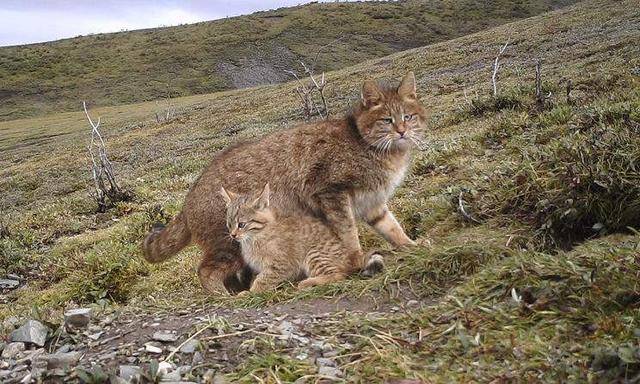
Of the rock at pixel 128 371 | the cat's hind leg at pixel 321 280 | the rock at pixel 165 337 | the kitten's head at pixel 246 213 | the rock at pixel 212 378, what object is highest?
the kitten's head at pixel 246 213

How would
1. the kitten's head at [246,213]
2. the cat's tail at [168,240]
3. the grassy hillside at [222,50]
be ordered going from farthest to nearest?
1. the grassy hillside at [222,50]
2. the cat's tail at [168,240]
3. the kitten's head at [246,213]

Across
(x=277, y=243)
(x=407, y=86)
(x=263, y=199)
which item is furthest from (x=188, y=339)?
(x=407, y=86)

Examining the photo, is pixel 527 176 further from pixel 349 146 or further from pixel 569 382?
pixel 569 382

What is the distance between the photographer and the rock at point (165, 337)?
5.39m

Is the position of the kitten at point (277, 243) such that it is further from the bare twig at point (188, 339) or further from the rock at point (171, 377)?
the rock at point (171, 377)

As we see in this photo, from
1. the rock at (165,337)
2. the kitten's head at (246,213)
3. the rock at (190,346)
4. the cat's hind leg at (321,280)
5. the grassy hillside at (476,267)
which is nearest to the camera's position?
the grassy hillside at (476,267)

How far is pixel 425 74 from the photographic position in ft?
170

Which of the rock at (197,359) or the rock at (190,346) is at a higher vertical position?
the rock at (190,346)

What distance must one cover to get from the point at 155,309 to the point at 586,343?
413cm

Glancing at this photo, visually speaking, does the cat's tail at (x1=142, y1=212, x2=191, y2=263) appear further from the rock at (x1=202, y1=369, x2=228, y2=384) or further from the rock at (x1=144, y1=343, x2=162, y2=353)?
the rock at (x1=202, y1=369, x2=228, y2=384)

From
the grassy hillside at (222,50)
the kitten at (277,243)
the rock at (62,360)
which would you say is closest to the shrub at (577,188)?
the kitten at (277,243)

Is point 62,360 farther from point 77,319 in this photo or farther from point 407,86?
Answer: point 407,86

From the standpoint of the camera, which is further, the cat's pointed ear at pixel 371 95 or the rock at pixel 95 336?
the cat's pointed ear at pixel 371 95

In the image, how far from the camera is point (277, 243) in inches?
328
